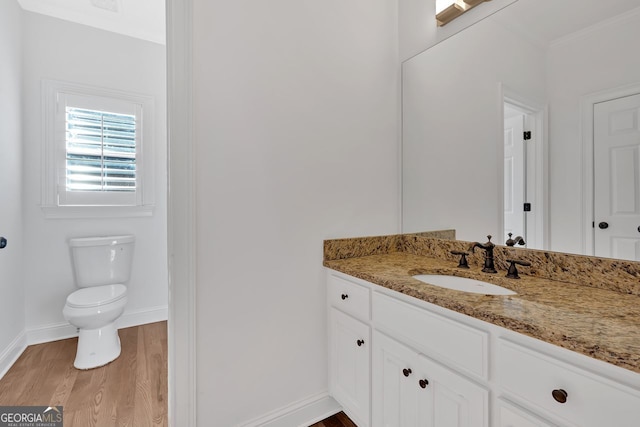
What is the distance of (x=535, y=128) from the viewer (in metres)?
1.24

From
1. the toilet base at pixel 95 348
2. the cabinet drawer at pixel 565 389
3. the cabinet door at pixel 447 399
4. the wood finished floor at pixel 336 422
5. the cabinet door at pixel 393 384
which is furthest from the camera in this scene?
the toilet base at pixel 95 348

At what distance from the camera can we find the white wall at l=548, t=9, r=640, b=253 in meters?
0.99

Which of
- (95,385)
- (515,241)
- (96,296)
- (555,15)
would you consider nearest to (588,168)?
(515,241)

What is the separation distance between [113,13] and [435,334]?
3190 mm

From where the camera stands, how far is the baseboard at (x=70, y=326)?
7.53 feet

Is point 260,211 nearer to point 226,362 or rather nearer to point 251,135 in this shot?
point 251,135

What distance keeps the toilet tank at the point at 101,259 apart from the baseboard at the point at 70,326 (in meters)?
0.41

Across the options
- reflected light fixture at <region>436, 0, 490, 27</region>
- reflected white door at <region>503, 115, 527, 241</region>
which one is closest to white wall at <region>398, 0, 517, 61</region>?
reflected light fixture at <region>436, 0, 490, 27</region>

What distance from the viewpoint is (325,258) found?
1.56m

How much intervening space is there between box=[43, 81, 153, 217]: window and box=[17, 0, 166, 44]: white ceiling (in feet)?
1.78

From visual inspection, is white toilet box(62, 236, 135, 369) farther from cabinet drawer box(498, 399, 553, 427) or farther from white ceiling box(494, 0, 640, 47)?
white ceiling box(494, 0, 640, 47)

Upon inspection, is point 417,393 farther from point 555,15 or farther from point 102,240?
point 102,240

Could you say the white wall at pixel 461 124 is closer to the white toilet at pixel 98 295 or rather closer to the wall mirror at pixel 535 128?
the wall mirror at pixel 535 128

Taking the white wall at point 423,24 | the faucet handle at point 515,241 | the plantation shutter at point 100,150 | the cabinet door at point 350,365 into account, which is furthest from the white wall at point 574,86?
the plantation shutter at point 100,150
